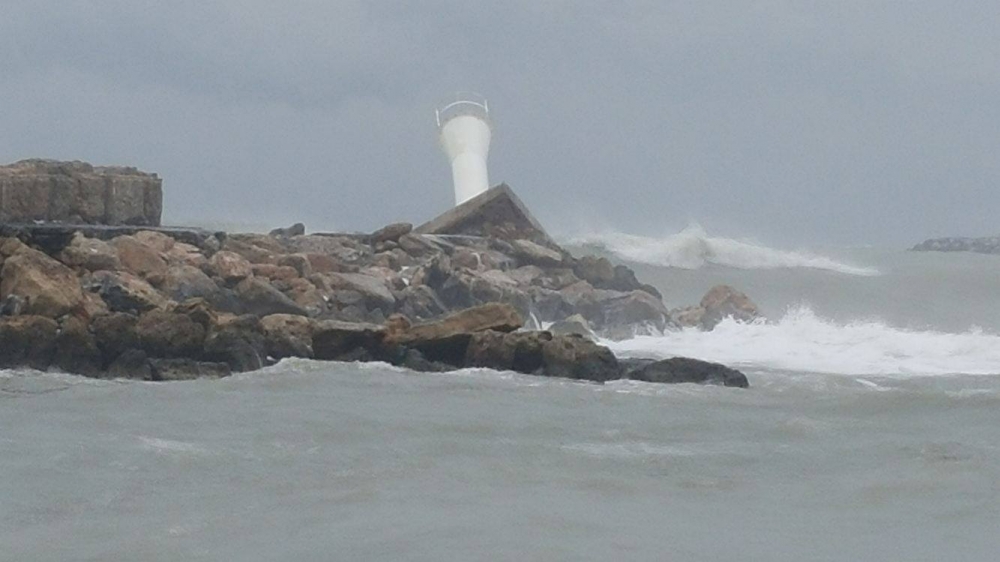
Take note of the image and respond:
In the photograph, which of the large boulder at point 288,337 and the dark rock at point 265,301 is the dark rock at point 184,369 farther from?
the dark rock at point 265,301

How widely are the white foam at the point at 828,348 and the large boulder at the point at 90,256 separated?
6.13m

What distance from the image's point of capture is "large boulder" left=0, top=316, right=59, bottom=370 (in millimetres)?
16469

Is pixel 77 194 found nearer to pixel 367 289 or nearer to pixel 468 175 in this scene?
pixel 367 289

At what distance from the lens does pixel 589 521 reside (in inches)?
385

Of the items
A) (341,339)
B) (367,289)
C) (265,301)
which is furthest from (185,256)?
(341,339)

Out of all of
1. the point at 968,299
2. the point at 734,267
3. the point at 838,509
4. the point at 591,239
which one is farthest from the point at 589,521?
the point at 591,239

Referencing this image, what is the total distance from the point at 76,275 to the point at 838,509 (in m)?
10.7

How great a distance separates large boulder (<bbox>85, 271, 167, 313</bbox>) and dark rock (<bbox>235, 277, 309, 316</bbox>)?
111 cm

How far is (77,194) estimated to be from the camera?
76.7 feet

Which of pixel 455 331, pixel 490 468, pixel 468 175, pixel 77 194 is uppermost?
pixel 468 175

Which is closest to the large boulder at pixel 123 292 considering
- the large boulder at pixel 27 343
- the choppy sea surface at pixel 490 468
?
the large boulder at pixel 27 343

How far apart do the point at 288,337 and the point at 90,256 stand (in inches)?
136

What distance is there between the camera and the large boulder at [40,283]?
17375 mm

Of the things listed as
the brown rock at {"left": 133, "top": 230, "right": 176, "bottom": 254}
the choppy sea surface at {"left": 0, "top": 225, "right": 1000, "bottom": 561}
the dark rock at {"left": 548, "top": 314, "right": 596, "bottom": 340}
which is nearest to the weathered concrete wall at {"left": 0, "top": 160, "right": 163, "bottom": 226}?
the brown rock at {"left": 133, "top": 230, "right": 176, "bottom": 254}
